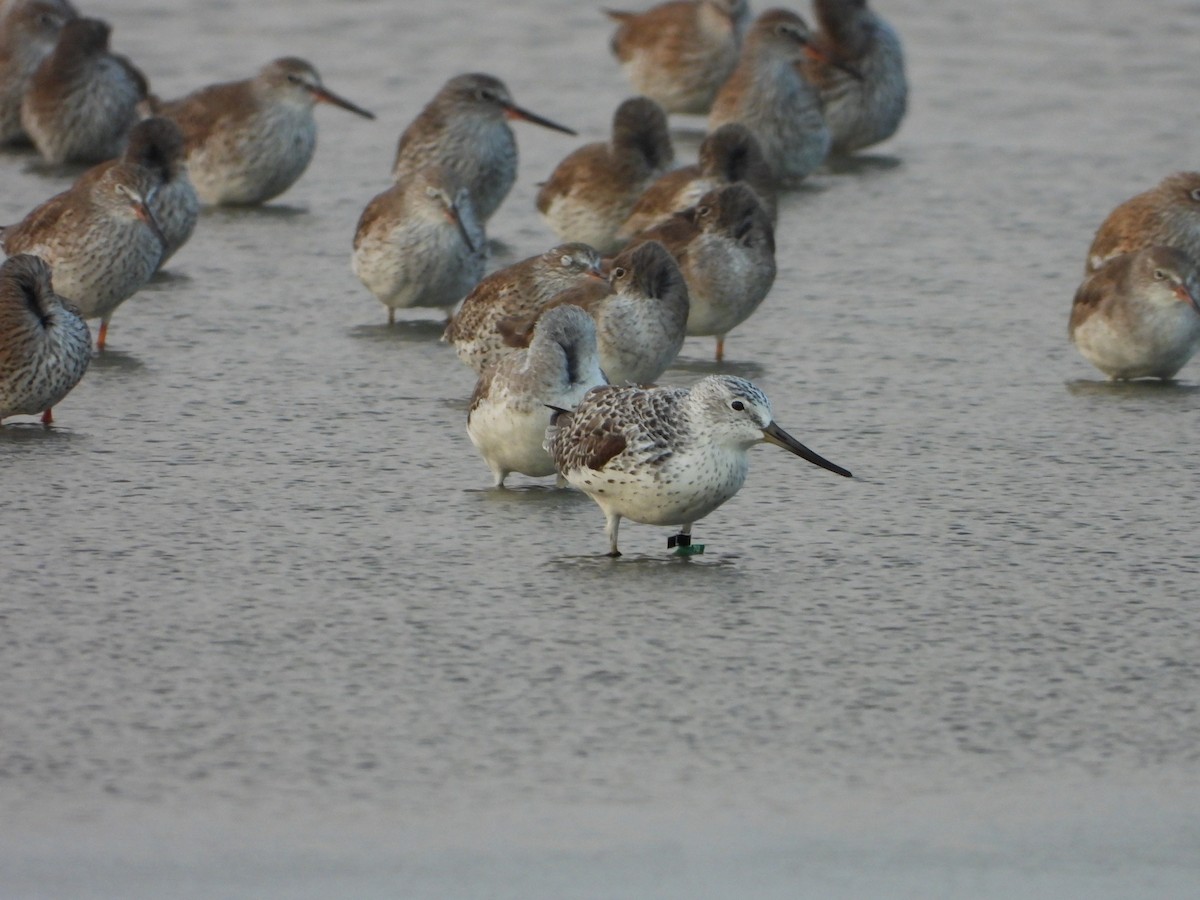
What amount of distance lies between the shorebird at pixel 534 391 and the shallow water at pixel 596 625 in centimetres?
18

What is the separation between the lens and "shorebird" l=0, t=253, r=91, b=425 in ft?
26.8

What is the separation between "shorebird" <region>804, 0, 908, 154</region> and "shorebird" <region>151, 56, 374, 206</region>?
3251 millimetres

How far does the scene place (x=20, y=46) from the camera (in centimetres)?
1484

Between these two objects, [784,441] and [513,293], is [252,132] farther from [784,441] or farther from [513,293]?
[784,441]

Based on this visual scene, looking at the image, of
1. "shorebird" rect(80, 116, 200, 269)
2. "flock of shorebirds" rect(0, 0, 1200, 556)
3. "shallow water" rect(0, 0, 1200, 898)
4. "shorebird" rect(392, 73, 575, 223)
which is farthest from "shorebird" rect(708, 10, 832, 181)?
"shorebird" rect(80, 116, 200, 269)

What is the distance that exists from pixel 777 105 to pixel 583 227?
250 centimetres

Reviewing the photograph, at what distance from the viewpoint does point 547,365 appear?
752 cm

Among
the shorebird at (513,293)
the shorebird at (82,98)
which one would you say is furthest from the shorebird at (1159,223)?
the shorebird at (82,98)

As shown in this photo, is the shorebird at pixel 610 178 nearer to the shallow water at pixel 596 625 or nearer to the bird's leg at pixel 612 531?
the shallow water at pixel 596 625

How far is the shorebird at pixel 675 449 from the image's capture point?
6738 mm

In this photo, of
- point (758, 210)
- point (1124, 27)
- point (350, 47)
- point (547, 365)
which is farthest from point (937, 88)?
point (547, 365)

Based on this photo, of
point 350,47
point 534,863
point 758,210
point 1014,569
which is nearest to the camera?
point 534,863

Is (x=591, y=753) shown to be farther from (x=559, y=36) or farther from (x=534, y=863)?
(x=559, y=36)

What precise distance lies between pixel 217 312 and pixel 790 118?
447 cm
